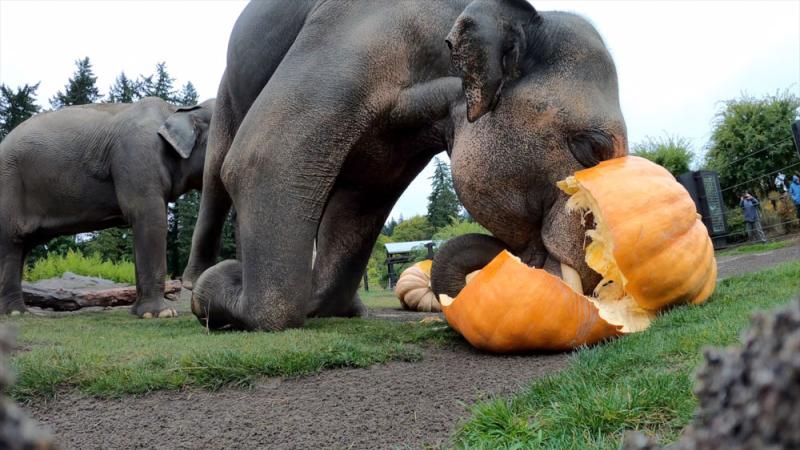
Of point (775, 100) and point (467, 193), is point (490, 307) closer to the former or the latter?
point (467, 193)

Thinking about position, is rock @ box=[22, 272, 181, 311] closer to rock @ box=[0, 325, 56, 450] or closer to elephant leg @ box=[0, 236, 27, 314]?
elephant leg @ box=[0, 236, 27, 314]

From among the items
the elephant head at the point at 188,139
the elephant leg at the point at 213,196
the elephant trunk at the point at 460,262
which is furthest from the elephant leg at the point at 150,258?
the elephant trunk at the point at 460,262

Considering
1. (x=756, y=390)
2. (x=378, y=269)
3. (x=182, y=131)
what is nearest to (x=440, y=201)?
(x=378, y=269)

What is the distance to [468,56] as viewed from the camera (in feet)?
11.6

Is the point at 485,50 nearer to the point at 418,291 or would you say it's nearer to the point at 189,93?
the point at 418,291

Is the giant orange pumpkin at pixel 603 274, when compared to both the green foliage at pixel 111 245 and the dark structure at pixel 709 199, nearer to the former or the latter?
the dark structure at pixel 709 199

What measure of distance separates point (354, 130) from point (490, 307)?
152 centimetres

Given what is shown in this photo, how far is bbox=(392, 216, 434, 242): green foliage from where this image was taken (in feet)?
155

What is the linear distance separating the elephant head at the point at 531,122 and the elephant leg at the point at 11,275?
6.65 m

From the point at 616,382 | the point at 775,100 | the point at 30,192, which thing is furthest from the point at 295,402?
the point at 775,100

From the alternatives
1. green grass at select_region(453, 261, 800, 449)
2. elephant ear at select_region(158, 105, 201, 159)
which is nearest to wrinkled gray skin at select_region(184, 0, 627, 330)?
green grass at select_region(453, 261, 800, 449)

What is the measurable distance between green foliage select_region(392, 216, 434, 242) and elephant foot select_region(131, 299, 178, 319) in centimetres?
3886

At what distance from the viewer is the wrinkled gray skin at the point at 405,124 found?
3.54 metres

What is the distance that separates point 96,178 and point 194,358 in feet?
21.6
